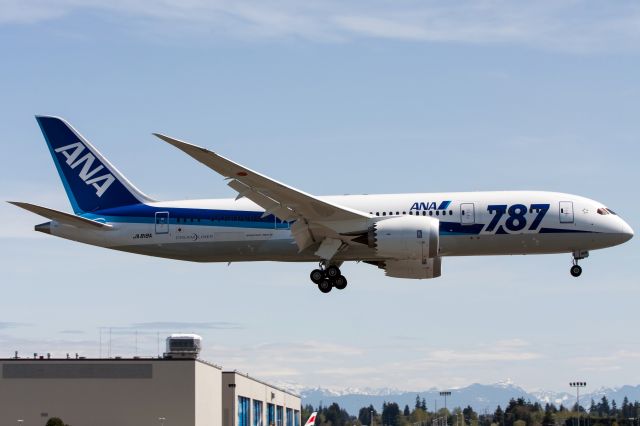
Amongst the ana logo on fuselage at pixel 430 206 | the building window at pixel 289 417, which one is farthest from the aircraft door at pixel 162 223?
the building window at pixel 289 417

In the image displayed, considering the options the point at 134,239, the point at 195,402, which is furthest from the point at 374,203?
the point at 195,402

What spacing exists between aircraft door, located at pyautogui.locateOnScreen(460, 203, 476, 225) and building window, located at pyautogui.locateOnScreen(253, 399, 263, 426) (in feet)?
241

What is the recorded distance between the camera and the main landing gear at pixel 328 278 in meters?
59.2

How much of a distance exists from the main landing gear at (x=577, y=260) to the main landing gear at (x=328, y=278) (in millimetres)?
11672

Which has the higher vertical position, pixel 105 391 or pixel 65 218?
pixel 65 218

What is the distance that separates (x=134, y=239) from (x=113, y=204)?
3405 mm

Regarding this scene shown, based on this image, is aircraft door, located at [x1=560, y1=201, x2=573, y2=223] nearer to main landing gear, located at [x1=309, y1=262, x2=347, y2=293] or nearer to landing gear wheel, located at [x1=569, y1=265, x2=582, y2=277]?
landing gear wheel, located at [x1=569, y1=265, x2=582, y2=277]

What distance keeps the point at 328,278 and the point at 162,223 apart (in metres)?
9.42

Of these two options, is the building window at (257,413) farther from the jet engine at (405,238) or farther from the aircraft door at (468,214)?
the aircraft door at (468,214)

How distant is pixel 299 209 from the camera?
5706cm

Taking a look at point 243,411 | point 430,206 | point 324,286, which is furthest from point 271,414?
point 430,206

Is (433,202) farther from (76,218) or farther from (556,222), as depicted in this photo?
(76,218)

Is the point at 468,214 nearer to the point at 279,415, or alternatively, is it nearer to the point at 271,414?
the point at 271,414

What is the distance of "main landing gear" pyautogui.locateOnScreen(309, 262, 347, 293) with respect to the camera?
2330 inches
